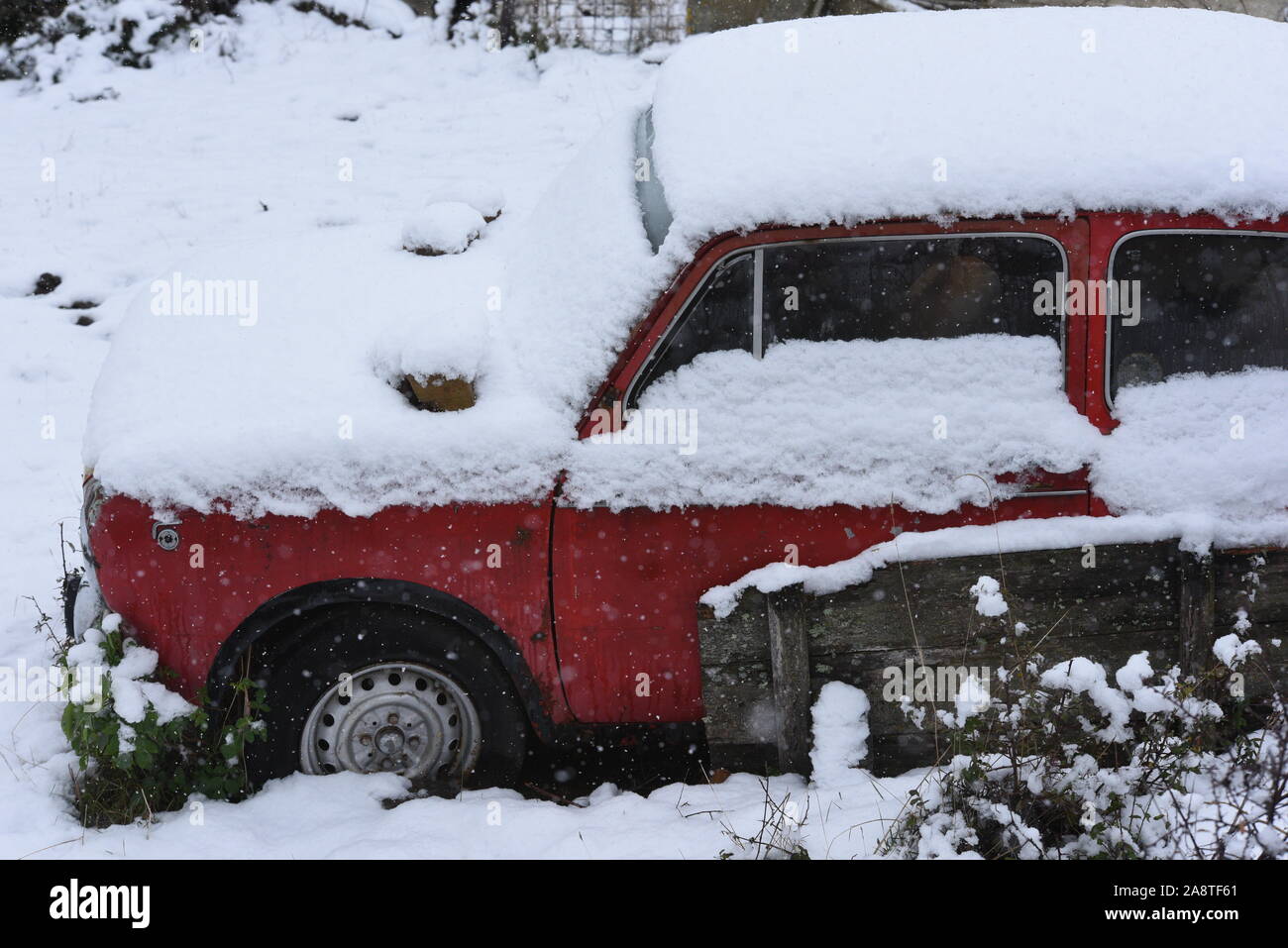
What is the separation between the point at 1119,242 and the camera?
2.63 meters

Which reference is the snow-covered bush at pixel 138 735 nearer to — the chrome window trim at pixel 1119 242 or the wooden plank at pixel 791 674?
the wooden plank at pixel 791 674

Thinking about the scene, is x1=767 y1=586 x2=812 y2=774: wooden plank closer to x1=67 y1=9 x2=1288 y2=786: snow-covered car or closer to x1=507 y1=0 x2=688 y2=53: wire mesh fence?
x1=67 y1=9 x2=1288 y2=786: snow-covered car

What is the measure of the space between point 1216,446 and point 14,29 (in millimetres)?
10862

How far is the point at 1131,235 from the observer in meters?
2.63

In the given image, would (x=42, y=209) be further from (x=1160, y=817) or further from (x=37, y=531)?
(x=1160, y=817)

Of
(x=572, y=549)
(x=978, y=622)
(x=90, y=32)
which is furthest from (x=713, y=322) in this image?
(x=90, y=32)

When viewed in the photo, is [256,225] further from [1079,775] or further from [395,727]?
[1079,775]

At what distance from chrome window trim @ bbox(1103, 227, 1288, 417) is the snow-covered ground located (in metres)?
1.21

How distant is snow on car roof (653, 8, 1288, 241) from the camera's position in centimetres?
261

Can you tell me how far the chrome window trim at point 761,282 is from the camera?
8.59 ft

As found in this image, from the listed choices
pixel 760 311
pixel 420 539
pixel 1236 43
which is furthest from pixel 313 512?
pixel 1236 43

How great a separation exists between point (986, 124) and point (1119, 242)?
479mm

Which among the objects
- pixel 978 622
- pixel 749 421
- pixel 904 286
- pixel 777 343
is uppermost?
pixel 904 286

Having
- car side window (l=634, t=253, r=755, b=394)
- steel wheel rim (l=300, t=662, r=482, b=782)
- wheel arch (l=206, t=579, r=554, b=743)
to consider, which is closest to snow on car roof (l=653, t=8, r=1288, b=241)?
car side window (l=634, t=253, r=755, b=394)
